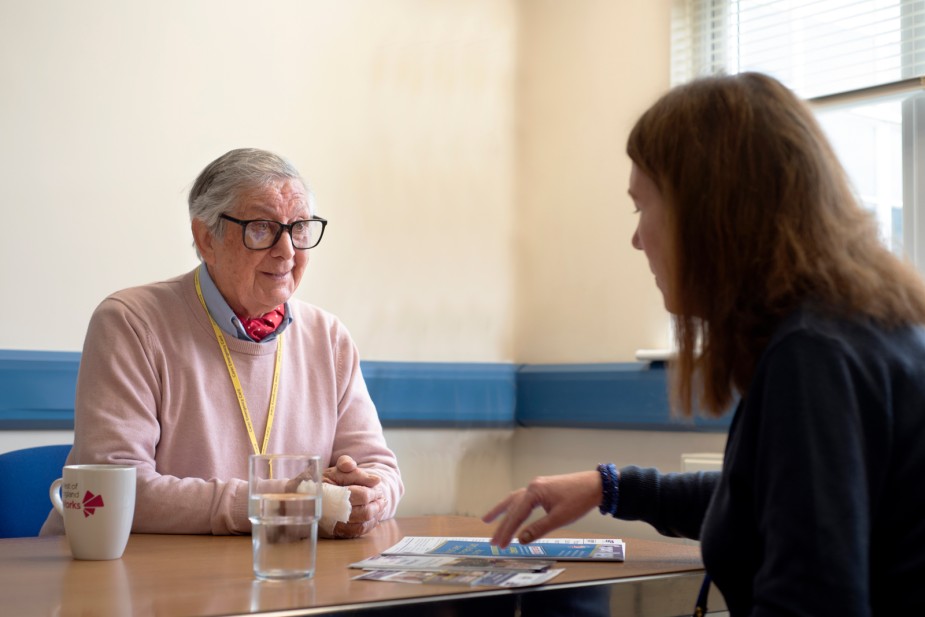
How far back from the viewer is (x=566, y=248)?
3.67 m

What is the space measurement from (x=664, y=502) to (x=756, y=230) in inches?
22.0

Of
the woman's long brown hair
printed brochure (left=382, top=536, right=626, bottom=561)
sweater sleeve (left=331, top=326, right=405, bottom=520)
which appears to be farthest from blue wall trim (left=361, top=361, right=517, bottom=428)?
the woman's long brown hair

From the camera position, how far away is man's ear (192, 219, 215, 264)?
7.34 feet

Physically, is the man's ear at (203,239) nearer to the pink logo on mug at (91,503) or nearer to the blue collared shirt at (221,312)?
the blue collared shirt at (221,312)

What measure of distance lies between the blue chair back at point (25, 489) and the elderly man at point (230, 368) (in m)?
0.12

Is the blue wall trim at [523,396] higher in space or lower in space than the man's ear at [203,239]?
lower

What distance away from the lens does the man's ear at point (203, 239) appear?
2.24 metres

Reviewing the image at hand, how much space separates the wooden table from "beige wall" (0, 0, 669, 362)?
1.26 m

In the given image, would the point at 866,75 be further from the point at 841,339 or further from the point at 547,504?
the point at 841,339

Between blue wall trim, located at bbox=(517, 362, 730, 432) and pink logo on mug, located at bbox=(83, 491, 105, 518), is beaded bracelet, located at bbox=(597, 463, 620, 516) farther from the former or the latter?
blue wall trim, located at bbox=(517, 362, 730, 432)

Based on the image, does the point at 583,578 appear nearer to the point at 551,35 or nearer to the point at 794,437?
the point at 794,437

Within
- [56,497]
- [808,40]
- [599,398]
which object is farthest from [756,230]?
[599,398]

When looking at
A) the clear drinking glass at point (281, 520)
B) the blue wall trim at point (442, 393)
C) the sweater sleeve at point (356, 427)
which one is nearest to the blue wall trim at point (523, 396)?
the blue wall trim at point (442, 393)

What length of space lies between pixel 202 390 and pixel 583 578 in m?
1.05
